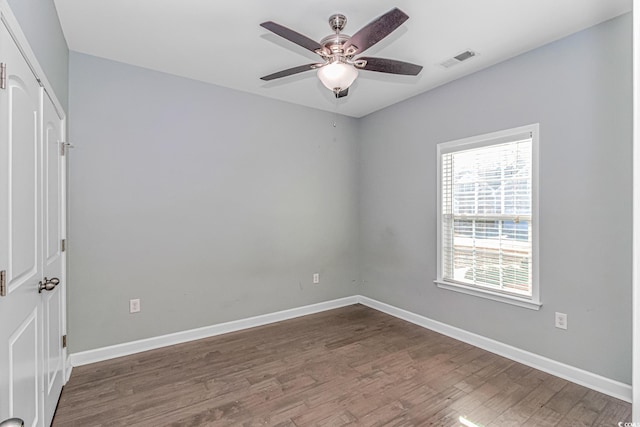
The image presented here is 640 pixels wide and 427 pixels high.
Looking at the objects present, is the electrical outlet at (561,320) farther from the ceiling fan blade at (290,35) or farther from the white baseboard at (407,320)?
the ceiling fan blade at (290,35)

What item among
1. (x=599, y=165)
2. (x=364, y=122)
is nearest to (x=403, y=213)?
(x=364, y=122)

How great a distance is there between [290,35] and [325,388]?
237 cm

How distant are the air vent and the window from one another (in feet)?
2.35

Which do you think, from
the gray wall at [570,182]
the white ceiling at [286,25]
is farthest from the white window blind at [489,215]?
the white ceiling at [286,25]

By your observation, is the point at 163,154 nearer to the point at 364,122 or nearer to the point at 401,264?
the point at 364,122

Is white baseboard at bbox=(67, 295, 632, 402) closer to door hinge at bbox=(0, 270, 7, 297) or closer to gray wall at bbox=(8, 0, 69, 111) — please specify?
door hinge at bbox=(0, 270, 7, 297)

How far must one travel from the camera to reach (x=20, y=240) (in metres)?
1.44

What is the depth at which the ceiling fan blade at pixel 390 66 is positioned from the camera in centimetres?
212

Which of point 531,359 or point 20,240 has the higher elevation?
point 20,240

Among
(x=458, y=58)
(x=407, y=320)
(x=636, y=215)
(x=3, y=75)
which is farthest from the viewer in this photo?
(x=407, y=320)

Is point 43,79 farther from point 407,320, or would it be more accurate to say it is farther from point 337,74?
point 407,320

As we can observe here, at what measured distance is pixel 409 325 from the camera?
3668 mm

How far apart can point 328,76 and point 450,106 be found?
1846 mm

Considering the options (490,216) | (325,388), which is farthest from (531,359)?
(325,388)
